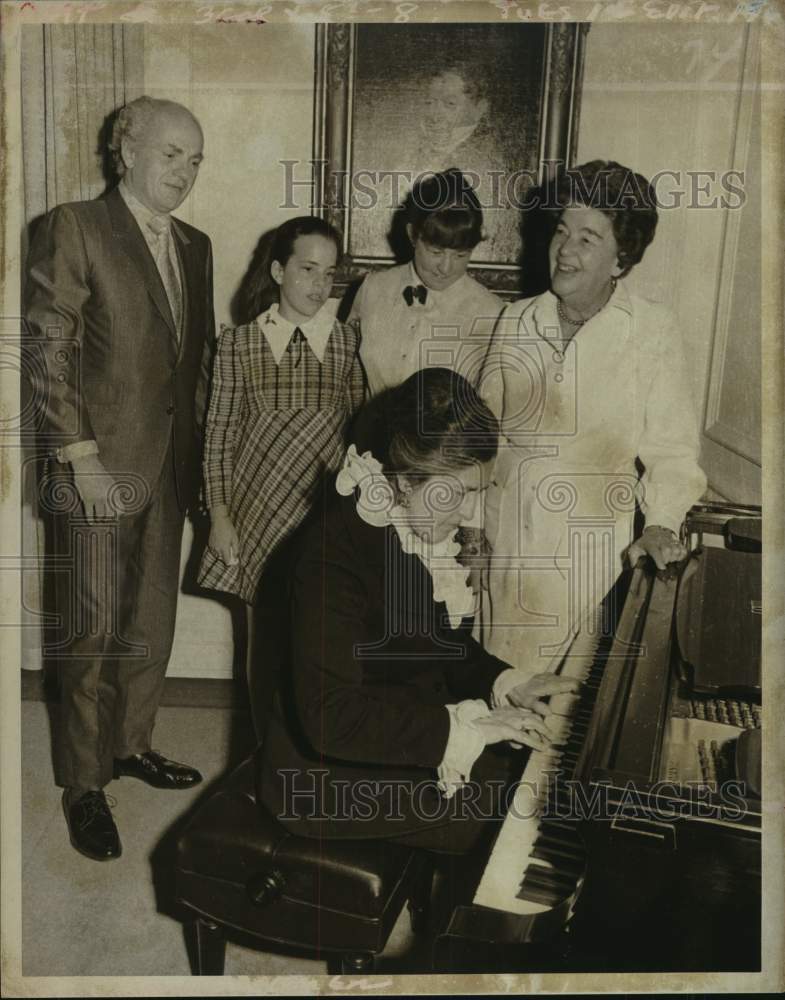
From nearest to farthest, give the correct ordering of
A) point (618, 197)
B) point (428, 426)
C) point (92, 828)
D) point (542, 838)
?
point (542, 838) → point (428, 426) → point (618, 197) → point (92, 828)

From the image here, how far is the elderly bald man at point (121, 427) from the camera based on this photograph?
92.8 inches

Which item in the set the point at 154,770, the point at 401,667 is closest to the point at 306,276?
the point at 401,667

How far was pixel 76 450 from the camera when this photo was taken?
7.85 feet

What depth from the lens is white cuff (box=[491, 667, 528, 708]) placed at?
2.29 m

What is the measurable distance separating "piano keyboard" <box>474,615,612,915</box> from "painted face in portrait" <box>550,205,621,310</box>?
0.97m

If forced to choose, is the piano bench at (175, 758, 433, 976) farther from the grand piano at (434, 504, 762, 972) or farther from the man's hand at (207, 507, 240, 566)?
the man's hand at (207, 507, 240, 566)

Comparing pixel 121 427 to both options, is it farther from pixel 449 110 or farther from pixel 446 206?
pixel 449 110

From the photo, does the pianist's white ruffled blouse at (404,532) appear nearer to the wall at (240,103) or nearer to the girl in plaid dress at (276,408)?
the girl in plaid dress at (276,408)

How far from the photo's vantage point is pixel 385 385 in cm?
247

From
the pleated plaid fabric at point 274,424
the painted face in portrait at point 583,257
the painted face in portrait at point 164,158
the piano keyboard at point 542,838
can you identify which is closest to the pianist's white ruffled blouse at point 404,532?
the piano keyboard at point 542,838

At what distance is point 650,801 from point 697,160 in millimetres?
1631

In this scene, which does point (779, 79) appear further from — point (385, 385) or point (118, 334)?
point (118, 334)

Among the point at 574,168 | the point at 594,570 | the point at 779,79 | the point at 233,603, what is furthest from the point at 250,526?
the point at 779,79

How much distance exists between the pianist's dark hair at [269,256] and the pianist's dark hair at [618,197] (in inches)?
23.6
